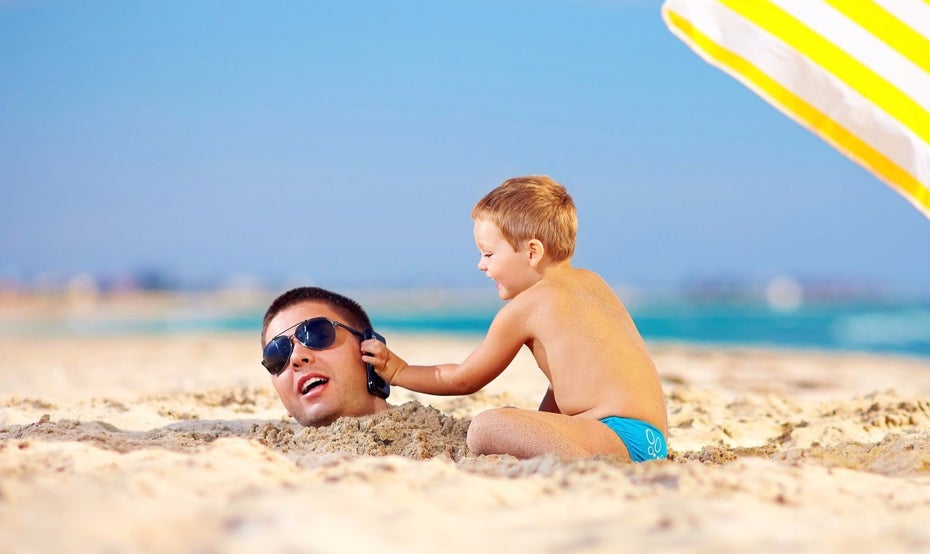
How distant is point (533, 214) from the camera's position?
3.20m

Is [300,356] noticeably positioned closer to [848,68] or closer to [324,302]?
[324,302]

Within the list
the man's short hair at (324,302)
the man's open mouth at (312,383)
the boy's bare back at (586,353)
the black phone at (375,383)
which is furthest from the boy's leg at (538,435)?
the man's short hair at (324,302)

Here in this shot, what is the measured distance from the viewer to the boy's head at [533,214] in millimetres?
3209

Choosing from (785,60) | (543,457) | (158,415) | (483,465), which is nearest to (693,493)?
(543,457)

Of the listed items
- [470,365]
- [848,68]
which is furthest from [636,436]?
[848,68]

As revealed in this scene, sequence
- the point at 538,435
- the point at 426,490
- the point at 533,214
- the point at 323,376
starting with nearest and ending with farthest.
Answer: the point at 426,490
the point at 538,435
the point at 533,214
the point at 323,376

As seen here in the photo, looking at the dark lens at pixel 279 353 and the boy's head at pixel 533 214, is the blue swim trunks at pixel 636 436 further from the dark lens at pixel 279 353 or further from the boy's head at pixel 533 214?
the dark lens at pixel 279 353

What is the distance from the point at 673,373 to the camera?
A: 25.1 ft

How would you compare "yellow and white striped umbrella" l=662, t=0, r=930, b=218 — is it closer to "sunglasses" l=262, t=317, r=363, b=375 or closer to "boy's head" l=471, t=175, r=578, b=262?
"boy's head" l=471, t=175, r=578, b=262

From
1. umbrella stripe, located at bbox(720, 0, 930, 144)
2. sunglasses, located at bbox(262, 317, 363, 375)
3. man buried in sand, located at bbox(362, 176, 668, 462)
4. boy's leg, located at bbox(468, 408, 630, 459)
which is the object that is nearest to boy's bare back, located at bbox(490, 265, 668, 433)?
man buried in sand, located at bbox(362, 176, 668, 462)

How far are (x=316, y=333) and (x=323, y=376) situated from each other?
18 cm

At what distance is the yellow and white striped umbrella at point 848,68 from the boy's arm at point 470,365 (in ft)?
4.35

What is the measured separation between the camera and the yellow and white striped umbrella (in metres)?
3.28

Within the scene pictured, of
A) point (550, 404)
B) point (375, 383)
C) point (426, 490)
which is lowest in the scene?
point (426, 490)
